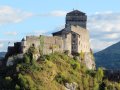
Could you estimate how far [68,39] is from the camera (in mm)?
158875

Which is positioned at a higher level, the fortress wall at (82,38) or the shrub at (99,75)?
the fortress wall at (82,38)

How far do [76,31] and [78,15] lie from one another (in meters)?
12.3

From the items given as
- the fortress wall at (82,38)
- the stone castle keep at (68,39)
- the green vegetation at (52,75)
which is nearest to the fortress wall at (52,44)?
the stone castle keep at (68,39)

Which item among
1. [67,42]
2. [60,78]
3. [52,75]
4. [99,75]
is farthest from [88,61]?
[52,75]

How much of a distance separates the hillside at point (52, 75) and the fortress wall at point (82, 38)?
5.11 meters

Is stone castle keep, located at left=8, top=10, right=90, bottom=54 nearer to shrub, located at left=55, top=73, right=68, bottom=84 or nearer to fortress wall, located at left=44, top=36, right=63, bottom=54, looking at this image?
fortress wall, located at left=44, top=36, right=63, bottom=54

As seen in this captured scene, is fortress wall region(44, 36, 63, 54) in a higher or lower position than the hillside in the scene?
higher

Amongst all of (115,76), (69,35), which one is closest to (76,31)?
(69,35)

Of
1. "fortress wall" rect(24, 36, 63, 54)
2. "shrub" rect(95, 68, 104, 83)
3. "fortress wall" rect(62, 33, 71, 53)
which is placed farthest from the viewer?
"fortress wall" rect(62, 33, 71, 53)

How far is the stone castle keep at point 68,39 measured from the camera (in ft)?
486

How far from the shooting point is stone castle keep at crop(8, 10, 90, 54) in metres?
148

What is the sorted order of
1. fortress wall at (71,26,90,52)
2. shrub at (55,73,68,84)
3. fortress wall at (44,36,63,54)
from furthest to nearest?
fortress wall at (71,26,90,52) < fortress wall at (44,36,63,54) < shrub at (55,73,68,84)

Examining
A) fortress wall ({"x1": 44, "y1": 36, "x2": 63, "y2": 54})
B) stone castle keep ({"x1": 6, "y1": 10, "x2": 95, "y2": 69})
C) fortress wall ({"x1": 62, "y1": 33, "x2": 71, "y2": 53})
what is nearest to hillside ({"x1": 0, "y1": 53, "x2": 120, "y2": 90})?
fortress wall ({"x1": 44, "y1": 36, "x2": 63, "y2": 54})

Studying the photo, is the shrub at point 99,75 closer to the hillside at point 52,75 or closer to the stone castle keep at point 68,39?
the hillside at point 52,75
